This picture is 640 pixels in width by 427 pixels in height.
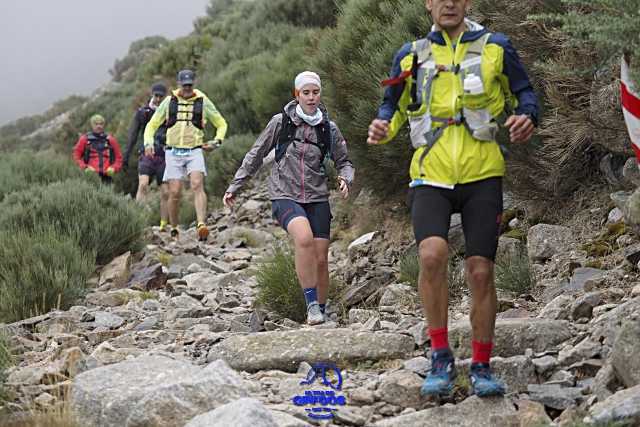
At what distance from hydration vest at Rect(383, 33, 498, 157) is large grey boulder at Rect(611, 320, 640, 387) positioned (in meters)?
1.07

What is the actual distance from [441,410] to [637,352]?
0.88 meters

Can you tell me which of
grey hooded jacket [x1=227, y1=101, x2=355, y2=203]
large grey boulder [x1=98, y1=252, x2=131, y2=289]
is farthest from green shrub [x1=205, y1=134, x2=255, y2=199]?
grey hooded jacket [x1=227, y1=101, x2=355, y2=203]

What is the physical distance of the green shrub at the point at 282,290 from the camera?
7906mm

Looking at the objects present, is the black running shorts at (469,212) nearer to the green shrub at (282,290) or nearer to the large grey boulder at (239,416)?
the large grey boulder at (239,416)

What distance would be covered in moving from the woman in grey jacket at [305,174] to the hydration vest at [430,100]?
98.6 inches

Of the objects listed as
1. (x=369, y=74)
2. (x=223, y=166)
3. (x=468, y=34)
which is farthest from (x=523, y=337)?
(x=223, y=166)

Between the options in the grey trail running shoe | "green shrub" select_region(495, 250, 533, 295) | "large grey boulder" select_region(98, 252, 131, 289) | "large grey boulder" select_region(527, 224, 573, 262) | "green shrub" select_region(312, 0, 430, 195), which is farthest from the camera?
"large grey boulder" select_region(98, 252, 131, 289)

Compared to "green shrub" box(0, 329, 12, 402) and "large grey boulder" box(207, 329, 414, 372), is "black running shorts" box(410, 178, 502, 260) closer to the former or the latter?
"large grey boulder" box(207, 329, 414, 372)

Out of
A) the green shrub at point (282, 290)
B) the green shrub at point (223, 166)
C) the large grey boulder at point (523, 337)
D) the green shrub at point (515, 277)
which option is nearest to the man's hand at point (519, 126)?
the large grey boulder at point (523, 337)

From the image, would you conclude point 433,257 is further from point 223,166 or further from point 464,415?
point 223,166

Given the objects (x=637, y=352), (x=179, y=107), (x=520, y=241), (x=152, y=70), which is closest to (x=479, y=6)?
(x=520, y=241)

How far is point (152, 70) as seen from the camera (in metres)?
28.8

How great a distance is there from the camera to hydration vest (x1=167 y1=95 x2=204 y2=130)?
11.9 meters

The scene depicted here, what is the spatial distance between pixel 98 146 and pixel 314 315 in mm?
9596
